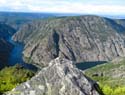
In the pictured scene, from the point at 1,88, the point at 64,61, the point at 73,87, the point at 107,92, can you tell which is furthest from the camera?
the point at 1,88

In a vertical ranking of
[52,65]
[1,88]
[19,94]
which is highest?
[52,65]

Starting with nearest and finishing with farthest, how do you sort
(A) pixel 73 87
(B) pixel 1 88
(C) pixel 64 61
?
(A) pixel 73 87
(C) pixel 64 61
(B) pixel 1 88

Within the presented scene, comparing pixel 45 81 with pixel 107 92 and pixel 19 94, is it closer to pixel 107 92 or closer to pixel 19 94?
pixel 19 94

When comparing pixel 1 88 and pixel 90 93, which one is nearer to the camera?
pixel 90 93

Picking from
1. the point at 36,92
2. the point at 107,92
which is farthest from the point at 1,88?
the point at 36,92

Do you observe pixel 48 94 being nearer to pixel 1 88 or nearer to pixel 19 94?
pixel 19 94

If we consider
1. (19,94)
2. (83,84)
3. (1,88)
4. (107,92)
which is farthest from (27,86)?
(1,88)

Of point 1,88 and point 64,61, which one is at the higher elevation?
point 64,61
